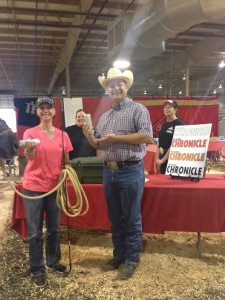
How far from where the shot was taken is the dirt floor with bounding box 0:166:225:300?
2105mm

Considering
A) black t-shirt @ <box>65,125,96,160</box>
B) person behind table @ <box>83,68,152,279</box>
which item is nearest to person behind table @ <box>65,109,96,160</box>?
black t-shirt @ <box>65,125,96,160</box>

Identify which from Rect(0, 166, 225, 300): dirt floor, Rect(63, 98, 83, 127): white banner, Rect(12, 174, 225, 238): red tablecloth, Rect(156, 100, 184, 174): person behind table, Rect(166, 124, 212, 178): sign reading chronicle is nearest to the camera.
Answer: Rect(0, 166, 225, 300): dirt floor

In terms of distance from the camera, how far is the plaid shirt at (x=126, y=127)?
2.13 m

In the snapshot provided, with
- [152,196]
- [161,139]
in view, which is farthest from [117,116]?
[161,139]

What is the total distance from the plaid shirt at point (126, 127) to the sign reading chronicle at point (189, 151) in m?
0.71

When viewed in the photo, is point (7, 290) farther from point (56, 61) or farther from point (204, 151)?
point (56, 61)

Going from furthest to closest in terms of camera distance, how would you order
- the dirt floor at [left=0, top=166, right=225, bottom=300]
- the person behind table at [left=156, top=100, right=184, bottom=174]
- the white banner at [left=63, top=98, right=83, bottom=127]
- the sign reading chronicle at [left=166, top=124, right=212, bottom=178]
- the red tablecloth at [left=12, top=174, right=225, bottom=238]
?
the white banner at [left=63, top=98, right=83, bottom=127] → the person behind table at [left=156, top=100, right=184, bottom=174] → the sign reading chronicle at [left=166, top=124, right=212, bottom=178] → the red tablecloth at [left=12, top=174, right=225, bottom=238] → the dirt floor at [left=0, top=166, right=225, bottom=300]

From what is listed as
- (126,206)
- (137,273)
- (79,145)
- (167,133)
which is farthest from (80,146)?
(137,273)

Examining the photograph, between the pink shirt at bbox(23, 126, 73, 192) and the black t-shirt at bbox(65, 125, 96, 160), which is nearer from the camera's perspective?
the pink shirt at bbox(23, 126, 73, 192)

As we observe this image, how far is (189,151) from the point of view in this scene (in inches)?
109

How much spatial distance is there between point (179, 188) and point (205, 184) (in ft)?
0.84

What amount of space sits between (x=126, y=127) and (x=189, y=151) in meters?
0.88

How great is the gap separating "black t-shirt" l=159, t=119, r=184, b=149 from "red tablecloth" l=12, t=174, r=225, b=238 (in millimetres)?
619

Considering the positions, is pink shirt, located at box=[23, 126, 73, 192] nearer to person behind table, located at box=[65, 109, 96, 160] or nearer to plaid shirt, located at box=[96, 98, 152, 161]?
plaid shirt, located at box=[96, 98, 152, 161]
